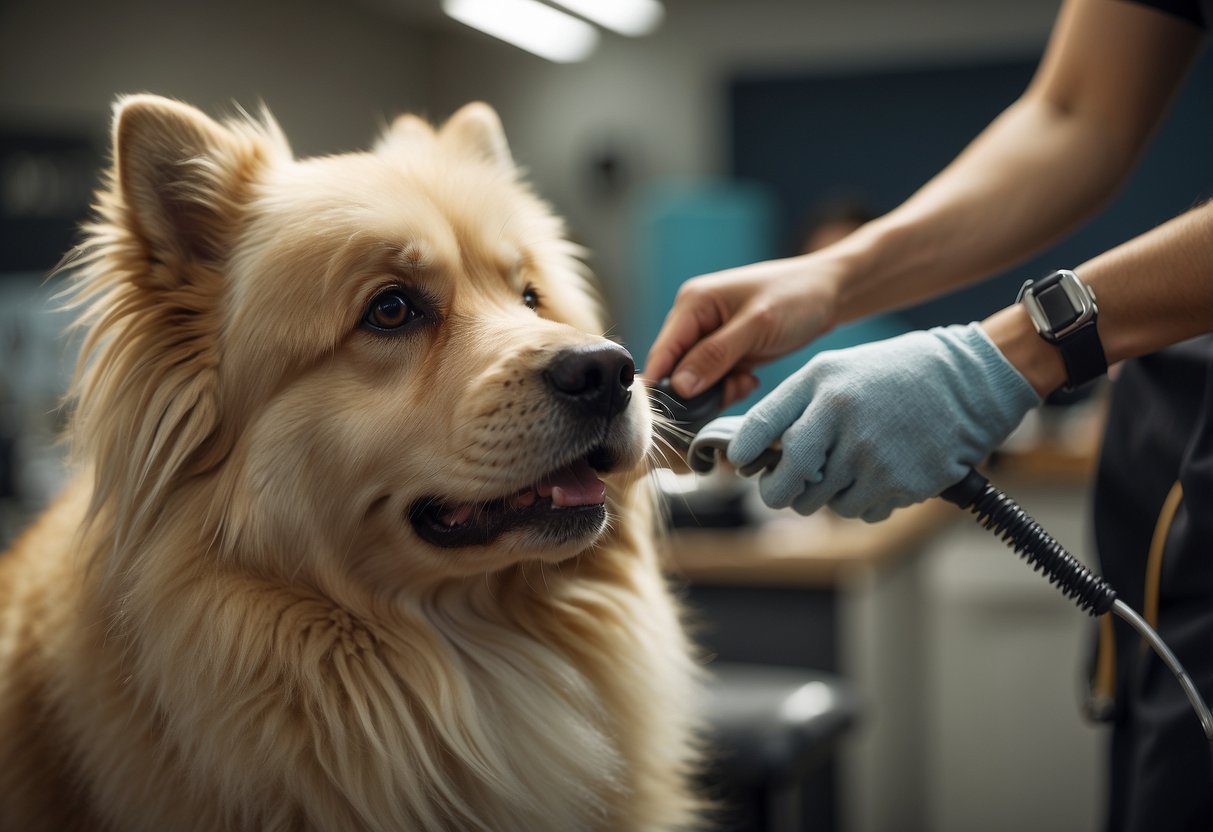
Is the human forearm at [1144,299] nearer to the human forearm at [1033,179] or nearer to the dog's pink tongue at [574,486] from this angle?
the human forearm at [1033,179]

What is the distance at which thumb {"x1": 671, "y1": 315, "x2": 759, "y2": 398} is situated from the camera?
4.41ft

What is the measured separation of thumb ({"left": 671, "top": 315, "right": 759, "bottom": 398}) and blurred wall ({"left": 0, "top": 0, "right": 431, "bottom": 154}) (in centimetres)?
425

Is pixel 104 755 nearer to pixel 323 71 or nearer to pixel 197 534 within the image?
pixel 197 534

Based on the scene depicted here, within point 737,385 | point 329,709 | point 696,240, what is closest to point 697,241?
point 696,240

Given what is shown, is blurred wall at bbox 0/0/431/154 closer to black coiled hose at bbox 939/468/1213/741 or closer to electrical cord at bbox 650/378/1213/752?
electrical cord at bbox 650/378/1213/752

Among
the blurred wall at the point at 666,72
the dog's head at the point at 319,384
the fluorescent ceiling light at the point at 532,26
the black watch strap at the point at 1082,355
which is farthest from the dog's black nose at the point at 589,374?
the blurred wall at the point at 666,72

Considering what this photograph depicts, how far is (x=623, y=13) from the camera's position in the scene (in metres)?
7.81

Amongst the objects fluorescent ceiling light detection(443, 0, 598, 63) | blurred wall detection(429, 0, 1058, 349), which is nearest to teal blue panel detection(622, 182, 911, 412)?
blurred wall detection(429, 0, 1058, 349)

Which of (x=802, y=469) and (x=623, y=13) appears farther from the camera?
(x=623, y=13)

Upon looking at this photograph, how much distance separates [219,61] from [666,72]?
11.6ft

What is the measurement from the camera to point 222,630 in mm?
1183

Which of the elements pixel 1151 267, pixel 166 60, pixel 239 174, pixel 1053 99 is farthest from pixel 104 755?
pixel 166 60

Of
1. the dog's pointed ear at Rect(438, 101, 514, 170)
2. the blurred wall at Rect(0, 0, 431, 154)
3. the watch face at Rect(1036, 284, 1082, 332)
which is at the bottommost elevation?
the watch face at Rect(1036, 284, 1082, 332)

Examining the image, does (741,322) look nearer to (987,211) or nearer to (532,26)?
(987,211)
